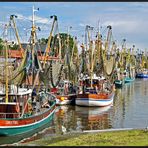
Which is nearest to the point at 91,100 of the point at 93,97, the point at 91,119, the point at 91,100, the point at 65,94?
the point at 91,100

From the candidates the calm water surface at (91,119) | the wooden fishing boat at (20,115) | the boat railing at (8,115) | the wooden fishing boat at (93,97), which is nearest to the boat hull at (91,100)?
the wooden fishing boat at (93,97)

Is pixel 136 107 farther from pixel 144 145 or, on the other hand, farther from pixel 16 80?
pixel 144 145

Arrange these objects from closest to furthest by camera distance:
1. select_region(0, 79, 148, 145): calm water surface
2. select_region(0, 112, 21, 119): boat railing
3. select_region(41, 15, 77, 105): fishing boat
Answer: select_region(0, 112, 21, 119): boat railing, select_region(0, 79, 148, 145): calm water surface, select_region(41, 15, 77, 105): fishing boat

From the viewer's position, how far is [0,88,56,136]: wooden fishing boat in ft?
122

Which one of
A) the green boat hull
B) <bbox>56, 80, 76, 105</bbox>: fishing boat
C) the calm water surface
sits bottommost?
the calm water surface

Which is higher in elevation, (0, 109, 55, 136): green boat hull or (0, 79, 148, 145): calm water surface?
(0, 109, 55, 136): green boat hull

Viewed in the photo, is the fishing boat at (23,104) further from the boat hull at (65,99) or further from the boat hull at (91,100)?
the boat hull at (65,99)

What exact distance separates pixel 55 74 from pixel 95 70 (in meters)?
28.8

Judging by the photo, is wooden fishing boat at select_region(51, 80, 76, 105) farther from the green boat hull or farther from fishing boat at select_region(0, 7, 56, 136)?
the green boat hull

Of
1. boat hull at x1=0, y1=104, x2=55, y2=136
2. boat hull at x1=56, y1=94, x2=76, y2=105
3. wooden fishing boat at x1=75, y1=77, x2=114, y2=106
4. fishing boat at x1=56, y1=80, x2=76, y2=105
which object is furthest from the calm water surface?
fishing boat at x1=56, y1=80, x2=76, y2=105

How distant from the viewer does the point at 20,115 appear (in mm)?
39094

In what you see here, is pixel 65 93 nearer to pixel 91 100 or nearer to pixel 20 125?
pixel 91 100

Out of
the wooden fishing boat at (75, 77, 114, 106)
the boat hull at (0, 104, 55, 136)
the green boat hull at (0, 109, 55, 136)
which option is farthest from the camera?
the wooden fishing boat at (75, 77, 114, 106)

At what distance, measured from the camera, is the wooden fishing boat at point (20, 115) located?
37222mm
